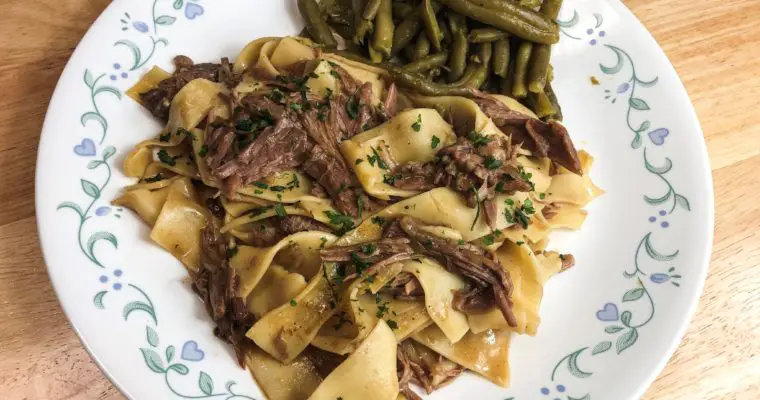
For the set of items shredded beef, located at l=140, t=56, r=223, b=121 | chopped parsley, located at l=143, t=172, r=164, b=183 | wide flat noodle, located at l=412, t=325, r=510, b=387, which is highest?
shredded beef, located at l=140, t=56, r=223, b=121

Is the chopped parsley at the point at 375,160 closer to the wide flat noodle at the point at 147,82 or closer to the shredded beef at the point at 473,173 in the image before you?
the shredded beef at the point at 473,173

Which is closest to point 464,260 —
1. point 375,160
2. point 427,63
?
point 375,160

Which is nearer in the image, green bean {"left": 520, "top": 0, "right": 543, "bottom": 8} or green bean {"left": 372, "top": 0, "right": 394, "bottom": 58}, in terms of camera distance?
green bean {"left": 372, "top": 0, "right": 394, "bottom": 58}

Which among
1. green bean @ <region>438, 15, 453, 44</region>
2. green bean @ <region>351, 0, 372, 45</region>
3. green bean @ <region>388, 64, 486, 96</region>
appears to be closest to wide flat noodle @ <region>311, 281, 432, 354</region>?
green bean @ <region>388, 64, 486, 96</region>

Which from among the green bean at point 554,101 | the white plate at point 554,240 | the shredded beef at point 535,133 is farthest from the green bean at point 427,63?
the white plate at point 554,240

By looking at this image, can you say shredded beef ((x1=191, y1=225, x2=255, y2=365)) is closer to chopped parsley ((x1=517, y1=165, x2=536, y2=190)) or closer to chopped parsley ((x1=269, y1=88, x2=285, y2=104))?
chopped parsley ((x1=269, y1=88, x2=285, y2=104))

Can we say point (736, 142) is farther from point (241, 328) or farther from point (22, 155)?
point (22, 155)

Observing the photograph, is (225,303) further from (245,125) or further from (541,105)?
(541,105)
